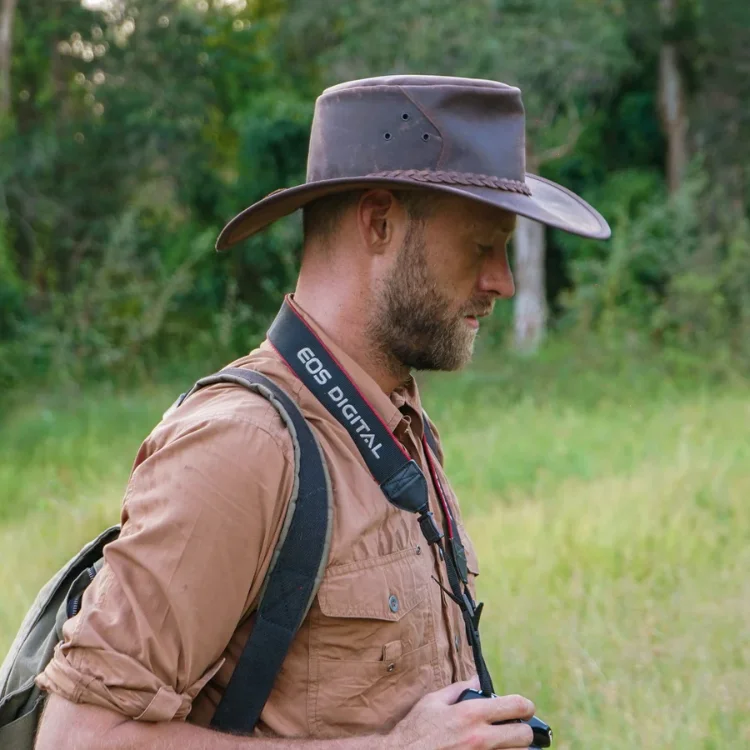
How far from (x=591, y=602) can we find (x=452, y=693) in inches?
136

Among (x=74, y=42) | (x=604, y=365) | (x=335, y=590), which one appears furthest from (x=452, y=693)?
(x=74, y=42)

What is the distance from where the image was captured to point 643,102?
19719 millimetres

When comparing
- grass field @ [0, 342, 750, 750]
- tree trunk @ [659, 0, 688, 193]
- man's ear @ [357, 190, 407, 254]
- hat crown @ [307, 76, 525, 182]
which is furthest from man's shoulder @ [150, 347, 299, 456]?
tree trunk @ [659, 0, 688, 193]

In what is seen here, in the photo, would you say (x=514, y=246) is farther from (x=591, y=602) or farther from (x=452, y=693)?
(x=452, y=693)

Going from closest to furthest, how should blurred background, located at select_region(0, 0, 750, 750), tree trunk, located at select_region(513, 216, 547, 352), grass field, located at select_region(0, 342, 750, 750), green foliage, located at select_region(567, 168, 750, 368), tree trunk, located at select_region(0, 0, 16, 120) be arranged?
grass field, located at select_region(0, 342, 750, 750) < blurred background, located at select_region(0, 0, 750, 750) < green foliage, located at select_region(567, 168, 750, 368) < tree trunk, located at select_region(0, 0, 16, 120) < tree trunk, located at select_region(513, 216, 547, 352)

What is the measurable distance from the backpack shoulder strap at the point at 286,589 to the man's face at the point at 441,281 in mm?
386

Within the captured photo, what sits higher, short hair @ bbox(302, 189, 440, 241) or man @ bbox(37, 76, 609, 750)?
short hair @ bbox(302, 189, 440, 241)

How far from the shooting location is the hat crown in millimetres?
1954

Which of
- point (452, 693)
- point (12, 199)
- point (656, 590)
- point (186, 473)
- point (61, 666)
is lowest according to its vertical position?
point (656, 590)

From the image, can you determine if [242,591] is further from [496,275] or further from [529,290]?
[529,290]

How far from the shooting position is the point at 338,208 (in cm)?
204

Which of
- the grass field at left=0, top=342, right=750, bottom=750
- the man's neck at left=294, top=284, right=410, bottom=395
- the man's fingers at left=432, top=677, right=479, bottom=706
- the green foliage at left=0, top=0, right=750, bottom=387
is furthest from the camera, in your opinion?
the green foliage at left=0, top=0, right=750, bottom=387

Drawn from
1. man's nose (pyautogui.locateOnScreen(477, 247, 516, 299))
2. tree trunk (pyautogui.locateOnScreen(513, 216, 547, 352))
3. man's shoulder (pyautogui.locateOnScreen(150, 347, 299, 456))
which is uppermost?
man's nose (pyautogui.locateOnScreen(477, 247, 516, 299))

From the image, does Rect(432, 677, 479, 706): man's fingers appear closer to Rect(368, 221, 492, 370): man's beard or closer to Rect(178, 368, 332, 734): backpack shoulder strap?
Rect(178, 368, 332, 734): backpack shoulder strap
